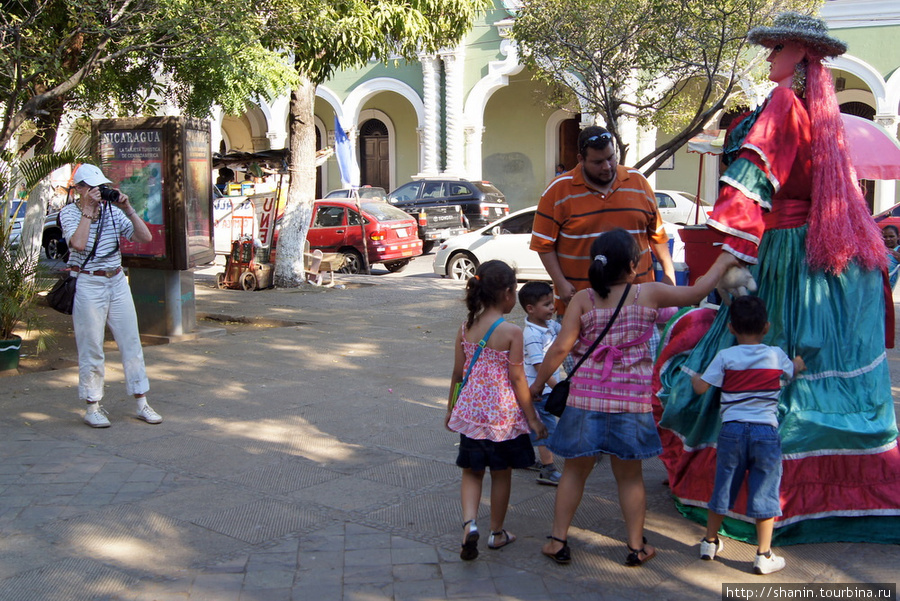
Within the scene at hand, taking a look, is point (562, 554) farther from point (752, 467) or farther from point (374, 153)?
point (374, 153)

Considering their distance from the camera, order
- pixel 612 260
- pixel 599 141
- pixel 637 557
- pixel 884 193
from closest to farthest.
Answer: pixel 612 260 < pixel 637 557 < pixel 599 141 < pixel 884 193

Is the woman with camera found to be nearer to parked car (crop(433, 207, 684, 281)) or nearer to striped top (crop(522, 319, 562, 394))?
striped top (crop(522, 319, 562, 394))

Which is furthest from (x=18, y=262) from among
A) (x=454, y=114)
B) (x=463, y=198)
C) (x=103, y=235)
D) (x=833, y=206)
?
(x=454, y=114)

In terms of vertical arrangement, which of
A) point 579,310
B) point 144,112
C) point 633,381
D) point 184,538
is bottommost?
point 184,538

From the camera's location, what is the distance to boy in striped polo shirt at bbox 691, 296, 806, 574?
144 inches

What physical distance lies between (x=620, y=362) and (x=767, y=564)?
101 centimetres

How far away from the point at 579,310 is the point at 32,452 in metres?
3.67

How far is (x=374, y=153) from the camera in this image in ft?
98.8

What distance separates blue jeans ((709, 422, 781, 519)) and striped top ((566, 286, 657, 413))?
37cm

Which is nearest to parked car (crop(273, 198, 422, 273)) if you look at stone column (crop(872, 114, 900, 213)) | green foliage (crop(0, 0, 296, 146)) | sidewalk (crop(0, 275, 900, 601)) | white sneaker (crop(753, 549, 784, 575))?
green foliage (crop(0, 0, 296, 146))

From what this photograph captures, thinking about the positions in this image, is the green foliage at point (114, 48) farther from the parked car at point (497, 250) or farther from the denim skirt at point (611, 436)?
the denim skirt at point (611, 436)

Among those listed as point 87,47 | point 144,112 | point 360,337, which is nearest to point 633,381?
point 360,337

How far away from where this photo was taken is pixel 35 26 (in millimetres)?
8492

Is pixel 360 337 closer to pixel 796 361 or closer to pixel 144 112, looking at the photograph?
pixel 144 112
